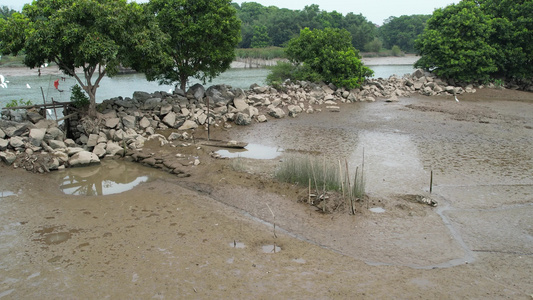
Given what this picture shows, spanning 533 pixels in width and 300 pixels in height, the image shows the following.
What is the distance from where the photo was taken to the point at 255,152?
44.1 feet

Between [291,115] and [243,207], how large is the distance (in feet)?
34.8

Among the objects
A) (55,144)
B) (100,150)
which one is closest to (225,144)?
(100,150)

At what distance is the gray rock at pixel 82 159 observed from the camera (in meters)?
12.2

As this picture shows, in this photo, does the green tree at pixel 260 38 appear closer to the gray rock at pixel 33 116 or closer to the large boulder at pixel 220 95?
the large boulder at pixel 220 95

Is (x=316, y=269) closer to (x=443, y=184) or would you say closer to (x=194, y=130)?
(x=443, y=184)

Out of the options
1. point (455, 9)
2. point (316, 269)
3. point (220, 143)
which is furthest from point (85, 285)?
point (455, 9)

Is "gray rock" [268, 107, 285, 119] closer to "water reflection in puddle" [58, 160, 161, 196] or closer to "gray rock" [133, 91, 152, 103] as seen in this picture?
"gray rock" [133, 91, 152, 103]

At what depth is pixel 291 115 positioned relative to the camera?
63.0ft

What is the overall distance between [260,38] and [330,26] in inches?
498

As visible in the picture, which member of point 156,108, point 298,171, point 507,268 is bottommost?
point 507,268

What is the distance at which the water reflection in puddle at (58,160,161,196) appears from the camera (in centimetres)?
1070

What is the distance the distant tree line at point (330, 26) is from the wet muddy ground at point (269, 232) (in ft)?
145

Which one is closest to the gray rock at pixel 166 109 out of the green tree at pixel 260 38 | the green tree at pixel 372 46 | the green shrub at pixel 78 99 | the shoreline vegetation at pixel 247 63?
the green shrub at pixel 78 99

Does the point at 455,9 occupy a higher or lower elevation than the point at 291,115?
higher
